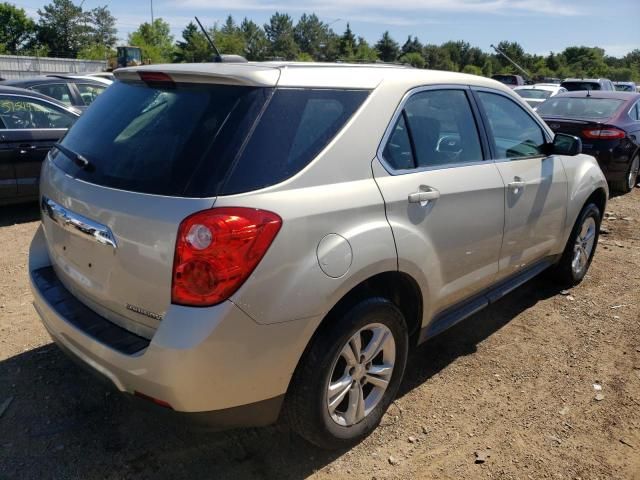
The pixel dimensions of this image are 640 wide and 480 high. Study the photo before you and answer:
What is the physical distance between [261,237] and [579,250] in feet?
11.9

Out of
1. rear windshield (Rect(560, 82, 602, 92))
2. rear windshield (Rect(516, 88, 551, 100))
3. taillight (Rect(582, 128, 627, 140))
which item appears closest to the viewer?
taillight (Rect(582, 128, 627, 140))

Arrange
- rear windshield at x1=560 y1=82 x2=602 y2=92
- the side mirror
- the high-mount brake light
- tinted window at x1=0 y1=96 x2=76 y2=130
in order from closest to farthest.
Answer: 1. the high-mount brake light
2. the side mirror
3. tinted window at x1=0 y1=96 x2=76 y2=130
4. rear windshield at x1=560 y1=82 x2=602 y2=92

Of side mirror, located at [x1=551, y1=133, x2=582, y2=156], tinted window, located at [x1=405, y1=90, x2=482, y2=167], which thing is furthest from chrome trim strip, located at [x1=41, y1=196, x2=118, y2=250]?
side mirror, located at [x1=551, y1=133, x2=582, y2=156]

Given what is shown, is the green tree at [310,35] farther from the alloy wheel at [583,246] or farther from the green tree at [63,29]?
the alloy wheel at [583,246]

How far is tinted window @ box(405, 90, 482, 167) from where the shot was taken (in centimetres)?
286

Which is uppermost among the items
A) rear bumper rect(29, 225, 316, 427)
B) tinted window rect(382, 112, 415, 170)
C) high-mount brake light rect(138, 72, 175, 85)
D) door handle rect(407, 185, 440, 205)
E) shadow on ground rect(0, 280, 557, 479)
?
high-mount brake light rect(138, 72, 175, 85)

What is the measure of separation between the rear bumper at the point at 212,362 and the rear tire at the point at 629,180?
27.5ft

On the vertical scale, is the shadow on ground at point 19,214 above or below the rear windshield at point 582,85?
below

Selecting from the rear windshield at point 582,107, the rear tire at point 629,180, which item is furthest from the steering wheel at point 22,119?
the rear tire at point 629,180

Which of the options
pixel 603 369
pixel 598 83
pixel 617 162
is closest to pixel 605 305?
pixel 603 369

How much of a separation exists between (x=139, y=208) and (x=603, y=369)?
302 cm

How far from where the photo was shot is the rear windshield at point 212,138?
2.11 m

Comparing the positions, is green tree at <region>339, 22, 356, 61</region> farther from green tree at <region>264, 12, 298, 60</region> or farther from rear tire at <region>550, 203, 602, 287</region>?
rear tire at <region>550, 203, 602, 287</region>

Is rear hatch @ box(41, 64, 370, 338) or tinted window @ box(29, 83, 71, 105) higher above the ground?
rear hatch @ box(41, 64, 370, 338)
